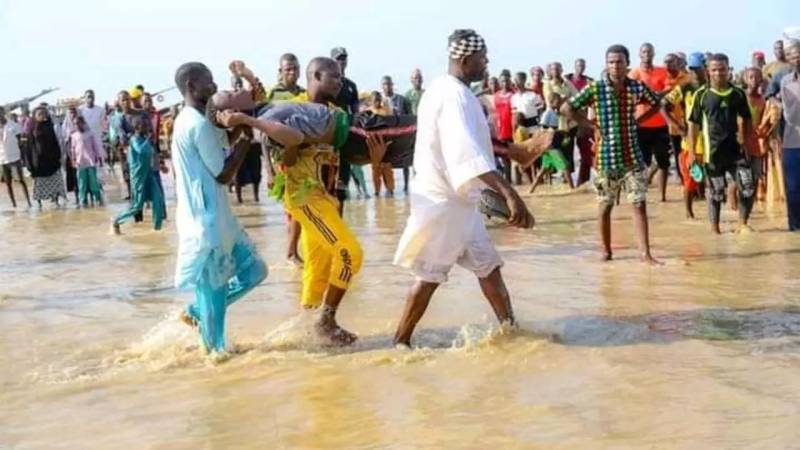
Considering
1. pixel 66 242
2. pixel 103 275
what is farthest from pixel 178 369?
pixel 66 242

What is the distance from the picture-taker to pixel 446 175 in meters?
6.11

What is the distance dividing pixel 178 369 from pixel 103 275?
13.8 feet

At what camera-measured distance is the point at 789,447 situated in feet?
14.6

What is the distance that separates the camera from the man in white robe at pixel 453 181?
5.84 meters

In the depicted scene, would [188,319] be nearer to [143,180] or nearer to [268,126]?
[268,126]

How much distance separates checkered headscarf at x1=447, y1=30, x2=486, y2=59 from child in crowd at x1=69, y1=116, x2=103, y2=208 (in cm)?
1305

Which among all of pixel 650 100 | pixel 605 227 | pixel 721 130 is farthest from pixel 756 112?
pixel 605 227

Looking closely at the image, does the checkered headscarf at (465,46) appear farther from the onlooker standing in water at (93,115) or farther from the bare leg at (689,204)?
the onlooker standing in water at (93,115)

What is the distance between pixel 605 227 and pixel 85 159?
10927mm

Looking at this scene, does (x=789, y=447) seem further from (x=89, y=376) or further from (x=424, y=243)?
(x=89, y=376)

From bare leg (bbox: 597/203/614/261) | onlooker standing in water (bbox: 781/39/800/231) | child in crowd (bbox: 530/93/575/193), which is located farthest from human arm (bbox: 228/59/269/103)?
child in crowd (bbox: 530/93/575/193)

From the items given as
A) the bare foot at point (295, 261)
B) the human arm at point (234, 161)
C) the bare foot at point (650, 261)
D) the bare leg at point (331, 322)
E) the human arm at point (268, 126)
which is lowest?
the bare foot at point (650, 261)

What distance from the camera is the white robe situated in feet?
19.2

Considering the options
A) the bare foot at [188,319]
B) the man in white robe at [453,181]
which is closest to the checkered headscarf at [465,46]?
the man in white robe at [453,181]
